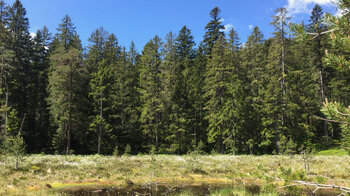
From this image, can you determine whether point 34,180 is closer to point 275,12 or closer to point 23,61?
point 23,61

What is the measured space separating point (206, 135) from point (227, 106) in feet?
26.3

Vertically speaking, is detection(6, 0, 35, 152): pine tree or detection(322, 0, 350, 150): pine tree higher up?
detection(6, 0, 35, 152): pine tree

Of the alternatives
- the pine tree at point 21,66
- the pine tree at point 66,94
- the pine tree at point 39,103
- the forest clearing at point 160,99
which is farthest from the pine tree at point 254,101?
the pine tree at point 21,66

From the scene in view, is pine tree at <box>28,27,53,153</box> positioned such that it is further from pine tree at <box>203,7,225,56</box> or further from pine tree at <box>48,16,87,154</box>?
pine tree at <box>203,7,225,56</box>

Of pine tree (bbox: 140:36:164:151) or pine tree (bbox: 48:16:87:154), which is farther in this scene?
pine tree (bbox: 140:36:164:151)

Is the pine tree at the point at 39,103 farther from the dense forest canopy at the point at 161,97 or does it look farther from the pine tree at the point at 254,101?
the pine tree at the point at 254,101

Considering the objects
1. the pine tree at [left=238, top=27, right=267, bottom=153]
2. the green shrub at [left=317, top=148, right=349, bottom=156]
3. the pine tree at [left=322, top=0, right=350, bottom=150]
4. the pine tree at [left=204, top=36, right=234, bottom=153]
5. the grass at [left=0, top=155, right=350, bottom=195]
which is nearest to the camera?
the pine tree at [left=322, top=0, right=350, bottom=150]

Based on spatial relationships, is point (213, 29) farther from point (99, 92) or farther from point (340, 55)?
point (340, 55)

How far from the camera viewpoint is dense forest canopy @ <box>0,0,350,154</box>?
3278cm

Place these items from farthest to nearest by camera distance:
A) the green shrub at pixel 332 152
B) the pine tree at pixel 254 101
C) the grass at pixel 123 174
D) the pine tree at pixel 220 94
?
the pine tree at pixel 254 101
the pine tree at pixel 220 94
the green shrub at pixel 332 152
the grass at pixel 123 174

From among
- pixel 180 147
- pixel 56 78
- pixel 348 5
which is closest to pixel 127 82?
Answer: pixel 56 78

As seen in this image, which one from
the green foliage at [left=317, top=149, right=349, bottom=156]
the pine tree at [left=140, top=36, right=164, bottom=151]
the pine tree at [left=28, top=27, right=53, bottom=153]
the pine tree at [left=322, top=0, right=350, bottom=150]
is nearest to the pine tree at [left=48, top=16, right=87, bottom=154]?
the pine tree at [left=28, top=27, right=53, bottom=153]

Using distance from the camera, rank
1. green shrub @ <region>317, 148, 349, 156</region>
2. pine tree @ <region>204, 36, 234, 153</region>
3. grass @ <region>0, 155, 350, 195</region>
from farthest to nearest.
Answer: pine tree @ <region>204, 36, 234, 153</region> → green shrub @ <region>317, 148, 349, 156</region> → grass @ <region>0, 155, 350, 195</region>

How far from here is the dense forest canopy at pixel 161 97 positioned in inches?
1291
